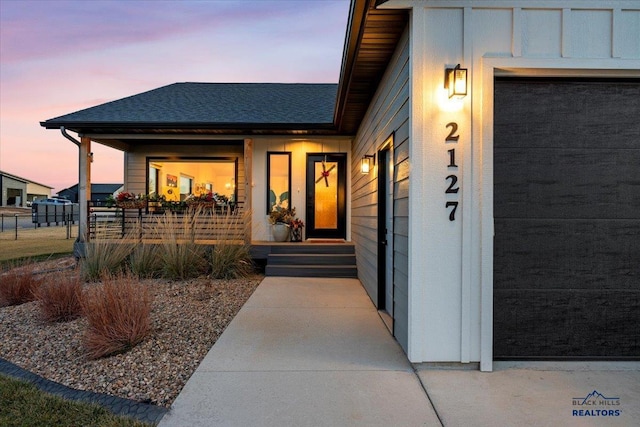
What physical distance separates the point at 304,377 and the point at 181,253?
431cm

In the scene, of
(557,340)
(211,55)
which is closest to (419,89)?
(557,340)

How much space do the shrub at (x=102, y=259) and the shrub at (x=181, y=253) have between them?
0.66 m

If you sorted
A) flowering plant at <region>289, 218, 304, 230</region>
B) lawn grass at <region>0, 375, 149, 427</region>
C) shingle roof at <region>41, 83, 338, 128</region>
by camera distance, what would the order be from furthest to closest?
flowering plant at <region>289, 218, 304, 230</region>
shingle roof at <region>41, 83, 338, 128</region>
lawn grass at <region>0, 375, 149, 427</region>

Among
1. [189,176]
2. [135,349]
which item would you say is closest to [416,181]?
[135,349]

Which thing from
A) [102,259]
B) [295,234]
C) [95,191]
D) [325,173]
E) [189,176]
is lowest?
[102,259]

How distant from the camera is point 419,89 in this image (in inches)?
110

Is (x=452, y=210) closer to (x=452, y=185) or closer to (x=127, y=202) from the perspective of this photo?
(x=452, y=185)

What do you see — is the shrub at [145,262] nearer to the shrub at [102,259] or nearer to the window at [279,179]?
the shrub at [102,259]

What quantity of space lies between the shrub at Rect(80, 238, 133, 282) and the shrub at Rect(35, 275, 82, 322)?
165 cm

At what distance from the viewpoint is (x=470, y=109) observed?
278 cm

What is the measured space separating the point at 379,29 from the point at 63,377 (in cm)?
389

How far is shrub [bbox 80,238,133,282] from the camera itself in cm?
585

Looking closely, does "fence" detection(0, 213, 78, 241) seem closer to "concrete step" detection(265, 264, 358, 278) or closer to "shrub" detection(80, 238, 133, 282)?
"shrub" detection(80, 238, 133, 282)

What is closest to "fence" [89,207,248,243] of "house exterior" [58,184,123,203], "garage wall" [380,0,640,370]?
"garage wall" [380,0,640,370]
